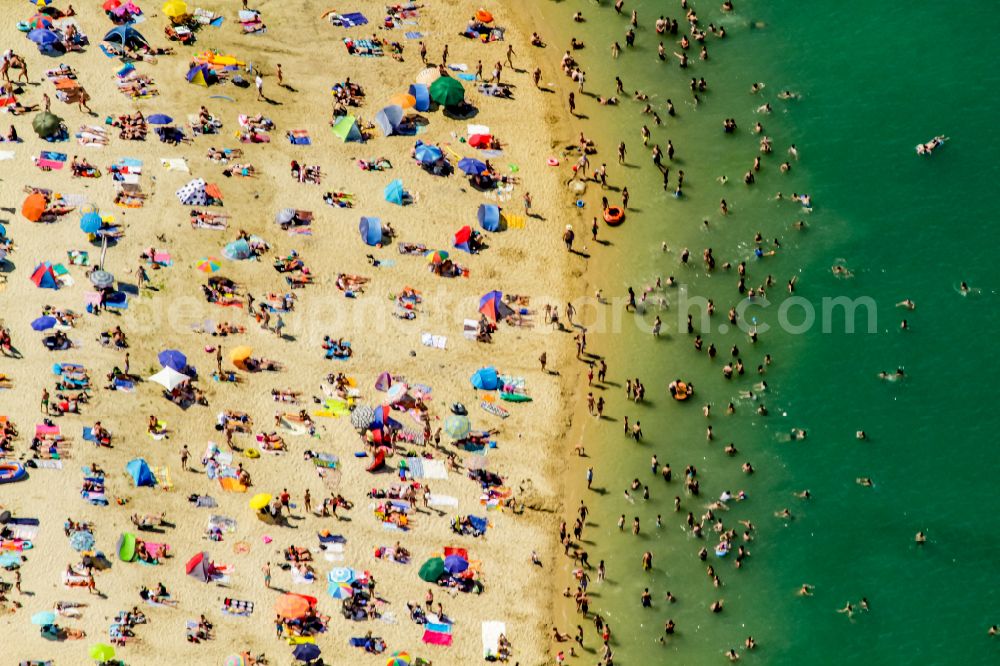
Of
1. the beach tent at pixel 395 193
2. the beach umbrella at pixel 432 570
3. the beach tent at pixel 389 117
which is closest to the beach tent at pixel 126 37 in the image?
the beach tent at pixel 389 117

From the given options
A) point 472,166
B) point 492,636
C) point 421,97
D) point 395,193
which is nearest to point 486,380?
point 395,193

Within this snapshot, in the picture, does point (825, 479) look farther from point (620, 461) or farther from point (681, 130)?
point (681, 130)

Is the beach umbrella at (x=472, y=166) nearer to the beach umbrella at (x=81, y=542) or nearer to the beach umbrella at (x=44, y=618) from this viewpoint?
the beach umbrella at (x=81, y=542)

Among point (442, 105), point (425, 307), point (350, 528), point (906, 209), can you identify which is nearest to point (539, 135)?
point (442, 105)

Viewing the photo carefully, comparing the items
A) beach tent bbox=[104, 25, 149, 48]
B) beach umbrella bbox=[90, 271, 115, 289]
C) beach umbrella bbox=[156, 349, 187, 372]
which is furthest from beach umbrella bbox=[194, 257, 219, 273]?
beach tent bbox=[104, 25, 149, 48]

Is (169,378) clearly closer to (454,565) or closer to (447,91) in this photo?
(454,565)
